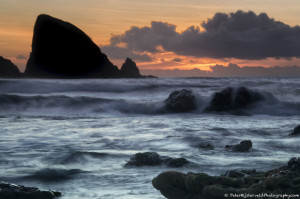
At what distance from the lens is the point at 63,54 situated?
11656cm

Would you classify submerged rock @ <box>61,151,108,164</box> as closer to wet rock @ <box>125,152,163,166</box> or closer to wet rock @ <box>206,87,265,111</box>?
wet rock @ <box>125,152,163,166</box>

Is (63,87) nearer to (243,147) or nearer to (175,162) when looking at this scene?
(243,147)

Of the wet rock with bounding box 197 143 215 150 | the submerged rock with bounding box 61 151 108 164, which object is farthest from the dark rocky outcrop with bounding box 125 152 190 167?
the wet rock with bounding box 197 143 215 150

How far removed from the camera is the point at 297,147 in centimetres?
1048

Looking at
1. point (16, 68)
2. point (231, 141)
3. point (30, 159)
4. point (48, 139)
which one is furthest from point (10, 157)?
point (16, 68)

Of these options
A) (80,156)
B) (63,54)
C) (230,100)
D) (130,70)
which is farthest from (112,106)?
(63,54)

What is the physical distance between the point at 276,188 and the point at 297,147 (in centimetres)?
620

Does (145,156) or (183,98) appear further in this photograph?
(183,98)

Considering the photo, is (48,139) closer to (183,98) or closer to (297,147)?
(297,147)

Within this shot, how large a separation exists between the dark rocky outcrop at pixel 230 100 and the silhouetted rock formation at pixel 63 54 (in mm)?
89520

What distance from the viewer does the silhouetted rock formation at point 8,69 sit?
10162 centimetres

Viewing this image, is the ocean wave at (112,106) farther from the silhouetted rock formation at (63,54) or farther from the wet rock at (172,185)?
the silhouetted rock formation at (63,54)

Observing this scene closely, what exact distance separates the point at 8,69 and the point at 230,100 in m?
90.4

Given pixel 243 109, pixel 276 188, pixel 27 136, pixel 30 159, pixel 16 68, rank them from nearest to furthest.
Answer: pixel 276 188 < pixel 30 159 < pixel 27 136 < pixel 243 109 < pixel 16 68
